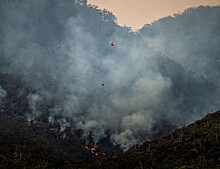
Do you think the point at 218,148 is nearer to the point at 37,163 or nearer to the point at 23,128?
the point at 37,163

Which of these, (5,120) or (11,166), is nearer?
(11,166)

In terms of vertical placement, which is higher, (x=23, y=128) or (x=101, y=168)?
(x=23, y=128)

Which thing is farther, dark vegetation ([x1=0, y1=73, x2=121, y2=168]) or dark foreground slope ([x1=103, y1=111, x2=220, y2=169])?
dark vegetation ([x1=0, y1=73, x2=121, y2=168])

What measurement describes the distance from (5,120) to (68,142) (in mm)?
57287

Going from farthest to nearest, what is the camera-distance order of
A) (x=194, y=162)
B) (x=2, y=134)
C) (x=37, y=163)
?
(x=2, y=134), (x=37, y=163), (x=194, y=162)

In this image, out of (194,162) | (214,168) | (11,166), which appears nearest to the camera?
(214,168)

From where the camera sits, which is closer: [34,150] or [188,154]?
Result: [188,154]

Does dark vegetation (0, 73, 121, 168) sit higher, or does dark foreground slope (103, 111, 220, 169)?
dark vegetation (0, 73, 121, 168)

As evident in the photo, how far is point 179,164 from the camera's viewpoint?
73.6 metres

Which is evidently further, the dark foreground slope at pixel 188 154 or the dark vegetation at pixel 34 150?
the dark vegetation at pixel 34 150

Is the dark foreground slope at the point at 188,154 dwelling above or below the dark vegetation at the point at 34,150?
below

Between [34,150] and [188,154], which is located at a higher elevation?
[34,150]

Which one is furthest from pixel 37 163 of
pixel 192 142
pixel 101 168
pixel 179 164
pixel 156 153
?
pixel 192 142

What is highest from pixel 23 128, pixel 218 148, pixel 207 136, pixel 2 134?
pixel 23 128
